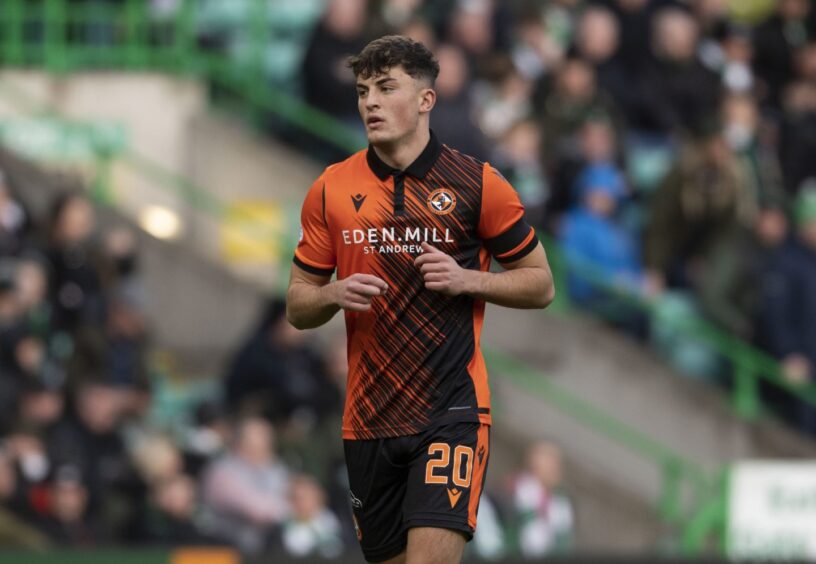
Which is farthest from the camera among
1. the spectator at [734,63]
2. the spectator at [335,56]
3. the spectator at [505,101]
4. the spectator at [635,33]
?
the spectator at [734,63]

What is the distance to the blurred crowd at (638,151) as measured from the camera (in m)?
14.5

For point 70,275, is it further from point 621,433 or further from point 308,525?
point 621,433

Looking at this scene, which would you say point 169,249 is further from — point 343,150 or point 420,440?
point 420,440

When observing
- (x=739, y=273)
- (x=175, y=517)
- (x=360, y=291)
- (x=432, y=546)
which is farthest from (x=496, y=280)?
(x=739, y=273)

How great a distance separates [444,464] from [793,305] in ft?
27.2

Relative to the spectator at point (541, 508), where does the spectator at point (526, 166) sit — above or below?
above

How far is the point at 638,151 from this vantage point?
15.6m

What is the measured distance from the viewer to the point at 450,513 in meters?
6.79

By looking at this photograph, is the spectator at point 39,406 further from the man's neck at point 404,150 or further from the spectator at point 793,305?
the man's neck at point 404,150

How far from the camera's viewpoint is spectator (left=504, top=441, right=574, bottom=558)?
42.7ft

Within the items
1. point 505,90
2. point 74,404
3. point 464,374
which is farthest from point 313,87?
point 464,374

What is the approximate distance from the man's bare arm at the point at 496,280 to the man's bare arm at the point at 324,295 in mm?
196

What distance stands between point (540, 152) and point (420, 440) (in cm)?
815

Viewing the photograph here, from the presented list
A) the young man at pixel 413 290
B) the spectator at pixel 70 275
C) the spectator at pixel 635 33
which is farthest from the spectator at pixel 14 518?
the spectator at pixel 635 33
